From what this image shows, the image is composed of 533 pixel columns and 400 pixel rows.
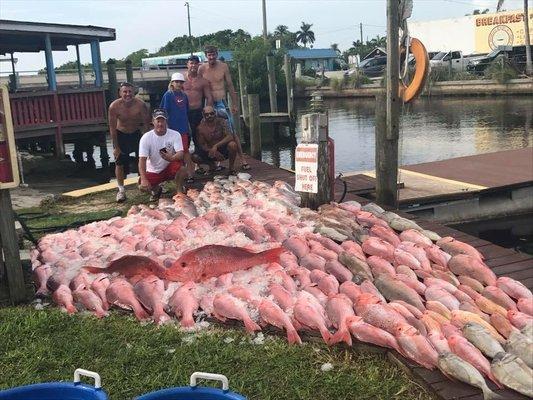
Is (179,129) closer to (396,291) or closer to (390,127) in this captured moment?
(390,127)

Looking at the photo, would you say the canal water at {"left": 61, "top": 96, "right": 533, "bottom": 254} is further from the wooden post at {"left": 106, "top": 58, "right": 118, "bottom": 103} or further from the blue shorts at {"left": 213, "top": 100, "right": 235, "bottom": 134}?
the wooden post at {"left": 106, "top": 58, "right": 118, "bottom": 103}

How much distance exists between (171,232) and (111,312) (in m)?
1.37

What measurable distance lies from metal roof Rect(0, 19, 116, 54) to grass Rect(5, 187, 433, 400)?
1307cm

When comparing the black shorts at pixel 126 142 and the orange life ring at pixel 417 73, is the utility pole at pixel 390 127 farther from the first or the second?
the black shorts at pixel 126 142

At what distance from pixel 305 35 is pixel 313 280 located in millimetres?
123603

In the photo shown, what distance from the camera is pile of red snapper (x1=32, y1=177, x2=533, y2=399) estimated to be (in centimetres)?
342

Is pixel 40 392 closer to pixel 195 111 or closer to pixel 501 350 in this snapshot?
pixel 501 350

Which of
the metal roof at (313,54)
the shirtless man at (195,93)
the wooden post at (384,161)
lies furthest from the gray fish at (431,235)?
the metal roof at (313,54)

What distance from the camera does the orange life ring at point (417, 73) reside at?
664 centimetres

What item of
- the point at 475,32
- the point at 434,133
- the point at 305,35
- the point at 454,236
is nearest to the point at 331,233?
the point at 454,236

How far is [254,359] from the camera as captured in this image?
3.55m

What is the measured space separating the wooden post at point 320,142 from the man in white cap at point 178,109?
241cm

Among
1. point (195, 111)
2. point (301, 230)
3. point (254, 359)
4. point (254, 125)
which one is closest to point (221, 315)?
point (254, 359)

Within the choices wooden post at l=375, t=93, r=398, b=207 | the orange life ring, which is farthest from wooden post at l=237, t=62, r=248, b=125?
the orange life ring
